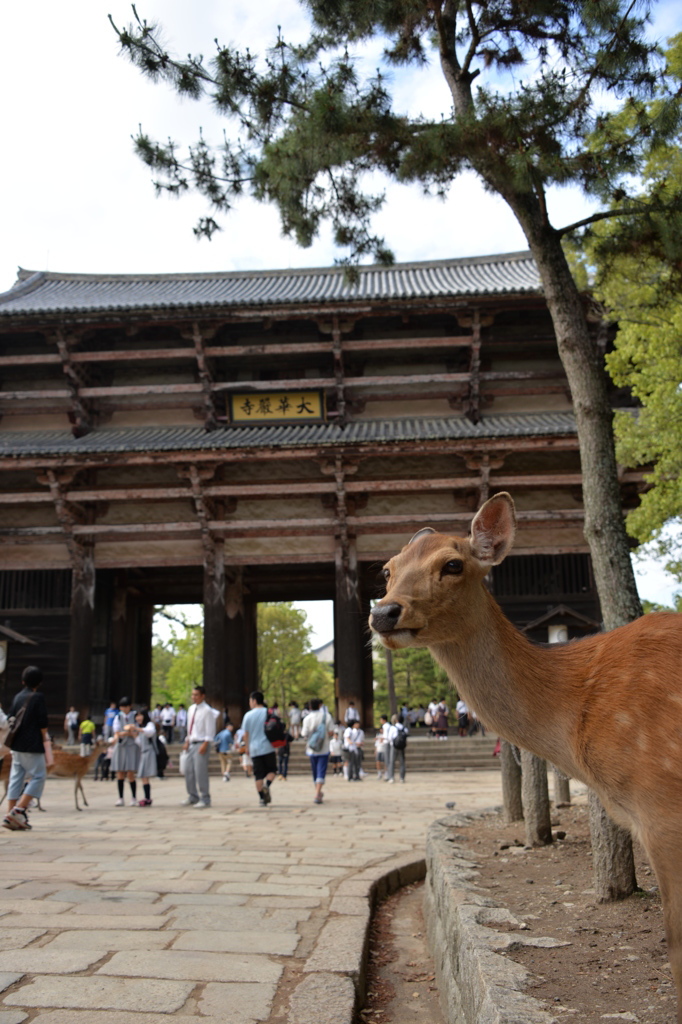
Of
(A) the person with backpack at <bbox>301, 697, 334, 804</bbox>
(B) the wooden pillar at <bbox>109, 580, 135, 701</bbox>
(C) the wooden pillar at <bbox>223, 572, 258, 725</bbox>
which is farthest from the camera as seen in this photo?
(B) the wooden pillar at <bbox>109, 580, 135, 701</bbox>

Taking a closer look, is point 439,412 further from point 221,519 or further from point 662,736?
point 662,736

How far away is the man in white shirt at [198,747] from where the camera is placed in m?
10.2

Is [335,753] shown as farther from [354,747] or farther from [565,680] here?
[565,680]

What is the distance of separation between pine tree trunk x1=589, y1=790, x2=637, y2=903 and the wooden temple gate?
39.9ft

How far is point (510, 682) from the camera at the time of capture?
2713 mm

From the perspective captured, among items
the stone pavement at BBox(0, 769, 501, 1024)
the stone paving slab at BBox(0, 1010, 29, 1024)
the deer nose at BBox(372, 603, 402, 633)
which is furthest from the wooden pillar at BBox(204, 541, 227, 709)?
the deer nose at BBox(372, 603, 402, 633)

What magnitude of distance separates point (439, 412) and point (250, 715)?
10.0m

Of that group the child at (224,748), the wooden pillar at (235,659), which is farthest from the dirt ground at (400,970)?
the wooden pillar at (235,659)

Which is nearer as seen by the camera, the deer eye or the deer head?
the deer head

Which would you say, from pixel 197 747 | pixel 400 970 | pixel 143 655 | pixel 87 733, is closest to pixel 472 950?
pixel 400 970

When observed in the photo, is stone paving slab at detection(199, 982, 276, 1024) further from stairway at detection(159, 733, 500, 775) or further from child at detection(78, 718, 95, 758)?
stairway at detection(159, 733, 500, 775)

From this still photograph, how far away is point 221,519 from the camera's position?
695 inches

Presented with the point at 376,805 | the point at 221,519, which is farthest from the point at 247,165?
the point at 221,519

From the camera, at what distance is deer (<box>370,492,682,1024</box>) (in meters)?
2.21
